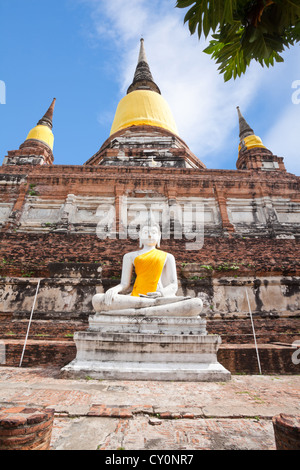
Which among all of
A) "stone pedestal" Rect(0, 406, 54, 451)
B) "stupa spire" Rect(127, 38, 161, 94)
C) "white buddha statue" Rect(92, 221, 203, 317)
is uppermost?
"stupa spire" Rect(127, 38, 161, 94)

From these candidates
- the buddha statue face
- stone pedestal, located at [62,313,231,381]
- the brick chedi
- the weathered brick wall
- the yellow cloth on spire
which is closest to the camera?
stone pedestal, located at [62,313,231,381]

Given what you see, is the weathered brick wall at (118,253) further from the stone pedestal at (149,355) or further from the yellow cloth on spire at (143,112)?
the yellow cloth on spire at (143,112)

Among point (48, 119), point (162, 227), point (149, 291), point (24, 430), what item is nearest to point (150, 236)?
point (149, 291)

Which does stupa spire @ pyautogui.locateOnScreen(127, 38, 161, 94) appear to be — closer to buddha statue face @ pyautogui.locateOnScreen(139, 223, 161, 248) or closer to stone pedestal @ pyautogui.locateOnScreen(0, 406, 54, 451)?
buddha statue face @ pyautogui.locateOnScreen(139, 223, 161, 248)

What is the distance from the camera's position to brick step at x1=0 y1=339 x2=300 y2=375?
4637 millimetres

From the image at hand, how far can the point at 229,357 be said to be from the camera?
4746 millimetres

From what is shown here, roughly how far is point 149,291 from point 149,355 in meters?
1.46

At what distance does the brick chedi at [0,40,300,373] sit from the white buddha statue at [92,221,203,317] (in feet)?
3.14

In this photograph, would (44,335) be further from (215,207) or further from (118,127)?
(118,127)

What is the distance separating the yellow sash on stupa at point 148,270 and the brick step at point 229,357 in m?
1.64

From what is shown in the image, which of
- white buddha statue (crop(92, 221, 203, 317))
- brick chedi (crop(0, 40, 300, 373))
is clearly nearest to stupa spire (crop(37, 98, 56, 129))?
brick chedi (crop(0, 40, 300, 373))

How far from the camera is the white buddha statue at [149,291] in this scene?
15.8 ft

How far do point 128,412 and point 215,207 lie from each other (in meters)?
10.4
